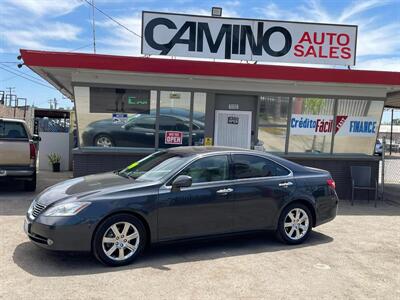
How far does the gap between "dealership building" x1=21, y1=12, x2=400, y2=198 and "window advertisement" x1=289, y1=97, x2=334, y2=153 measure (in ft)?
0.09

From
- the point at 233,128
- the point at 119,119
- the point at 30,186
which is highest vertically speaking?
the point at 119,119

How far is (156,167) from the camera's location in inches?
245

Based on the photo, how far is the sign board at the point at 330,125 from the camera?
435 inches

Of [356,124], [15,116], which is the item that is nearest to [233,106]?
[356,124]

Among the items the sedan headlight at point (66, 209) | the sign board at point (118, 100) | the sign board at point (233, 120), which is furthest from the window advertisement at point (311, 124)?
the sedan headlight at point (66, 209)

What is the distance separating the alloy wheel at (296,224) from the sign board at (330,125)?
15.3 feet

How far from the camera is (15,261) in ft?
17.6

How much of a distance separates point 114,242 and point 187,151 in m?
1.91

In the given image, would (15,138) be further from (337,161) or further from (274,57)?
(337,161)

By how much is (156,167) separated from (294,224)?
236cm

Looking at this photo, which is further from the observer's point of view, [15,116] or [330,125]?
[15,116]

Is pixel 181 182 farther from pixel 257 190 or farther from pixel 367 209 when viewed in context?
pixel 367 209

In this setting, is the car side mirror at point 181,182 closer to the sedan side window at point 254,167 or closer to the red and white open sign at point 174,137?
the sedan side window at point 254,167

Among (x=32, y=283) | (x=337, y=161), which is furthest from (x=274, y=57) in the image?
(x=32, y=283)
